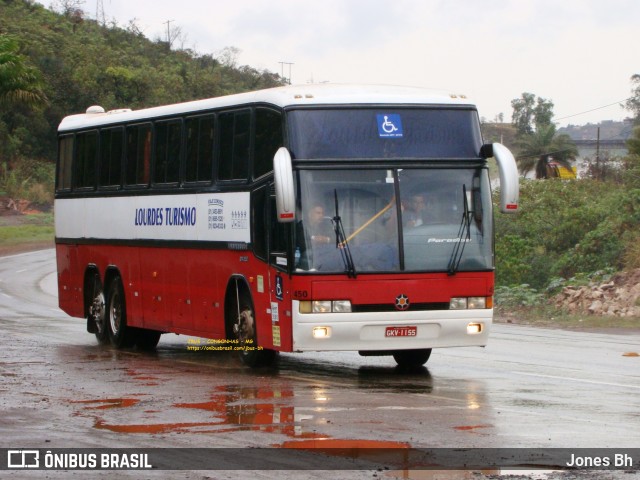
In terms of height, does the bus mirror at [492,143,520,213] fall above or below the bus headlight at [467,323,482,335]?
above

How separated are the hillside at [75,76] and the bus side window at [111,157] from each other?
48.4 metres

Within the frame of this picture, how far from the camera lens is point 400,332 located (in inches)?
567

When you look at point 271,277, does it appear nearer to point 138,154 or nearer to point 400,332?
point 400,332

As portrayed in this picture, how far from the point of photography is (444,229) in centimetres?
1459

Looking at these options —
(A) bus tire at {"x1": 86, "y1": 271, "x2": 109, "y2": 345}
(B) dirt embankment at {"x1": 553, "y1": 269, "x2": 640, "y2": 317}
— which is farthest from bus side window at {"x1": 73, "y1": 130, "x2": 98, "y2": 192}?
(B) dirt embankment at {"x1": 553, "y1": 269, "x2": 640, "y2": 317}

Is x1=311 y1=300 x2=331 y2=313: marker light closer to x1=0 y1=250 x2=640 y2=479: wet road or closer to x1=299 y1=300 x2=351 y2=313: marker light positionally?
x1=299 y1=300 x2=351 y2=313: marker light

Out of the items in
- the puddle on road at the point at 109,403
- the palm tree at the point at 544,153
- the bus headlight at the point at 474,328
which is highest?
the palm tree at the point at 544,153

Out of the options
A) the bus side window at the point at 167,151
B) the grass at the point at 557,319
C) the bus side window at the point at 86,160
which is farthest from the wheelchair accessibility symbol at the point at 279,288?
the grass at the point at 557,319

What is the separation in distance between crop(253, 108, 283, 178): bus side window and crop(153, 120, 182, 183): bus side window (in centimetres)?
263

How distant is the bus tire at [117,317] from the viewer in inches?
792

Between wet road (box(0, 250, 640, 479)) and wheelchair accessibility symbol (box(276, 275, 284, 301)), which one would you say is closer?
wet road (box(0, 250, 640, 479))

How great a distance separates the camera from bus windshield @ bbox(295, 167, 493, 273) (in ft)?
46.9

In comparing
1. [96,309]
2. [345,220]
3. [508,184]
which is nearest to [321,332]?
[345,220]

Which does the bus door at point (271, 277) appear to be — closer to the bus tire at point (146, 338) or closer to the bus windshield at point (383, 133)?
the bus windshield at point (383, 133)
